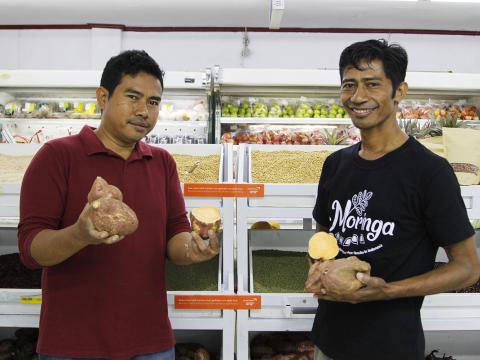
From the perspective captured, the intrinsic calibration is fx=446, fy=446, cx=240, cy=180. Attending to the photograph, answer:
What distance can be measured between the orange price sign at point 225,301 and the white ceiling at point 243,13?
483 cm

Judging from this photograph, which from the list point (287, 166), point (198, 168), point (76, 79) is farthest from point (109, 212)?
point (76, 79)

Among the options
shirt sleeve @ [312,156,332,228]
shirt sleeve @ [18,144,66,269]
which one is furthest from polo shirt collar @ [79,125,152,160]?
shirt sleeve @ [312,156,332,228]

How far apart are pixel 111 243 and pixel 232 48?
6.39 metres

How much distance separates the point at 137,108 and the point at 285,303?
45.2 inches

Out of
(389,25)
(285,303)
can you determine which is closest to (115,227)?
(285,303)

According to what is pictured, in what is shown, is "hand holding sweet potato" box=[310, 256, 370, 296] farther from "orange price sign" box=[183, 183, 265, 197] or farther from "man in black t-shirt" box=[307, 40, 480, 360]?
"orange price sign" box=[183, 183, 265, 197]

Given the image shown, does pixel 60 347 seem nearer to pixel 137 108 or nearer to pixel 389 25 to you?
pixel 137 108

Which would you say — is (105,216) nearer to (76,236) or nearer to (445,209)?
(76,236)

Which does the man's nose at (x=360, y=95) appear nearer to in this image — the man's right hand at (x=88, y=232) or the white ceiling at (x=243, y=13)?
the man's right hand at (x=88, y=232)

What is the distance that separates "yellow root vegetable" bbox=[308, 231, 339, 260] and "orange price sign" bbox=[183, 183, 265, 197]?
64 cm

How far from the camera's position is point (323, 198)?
1.59 metres

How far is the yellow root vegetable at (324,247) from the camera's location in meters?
1.39

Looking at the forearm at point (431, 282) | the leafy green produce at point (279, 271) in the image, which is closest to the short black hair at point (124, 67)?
the forearm at point (431, 282)

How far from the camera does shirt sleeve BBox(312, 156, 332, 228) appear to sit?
158 cm
